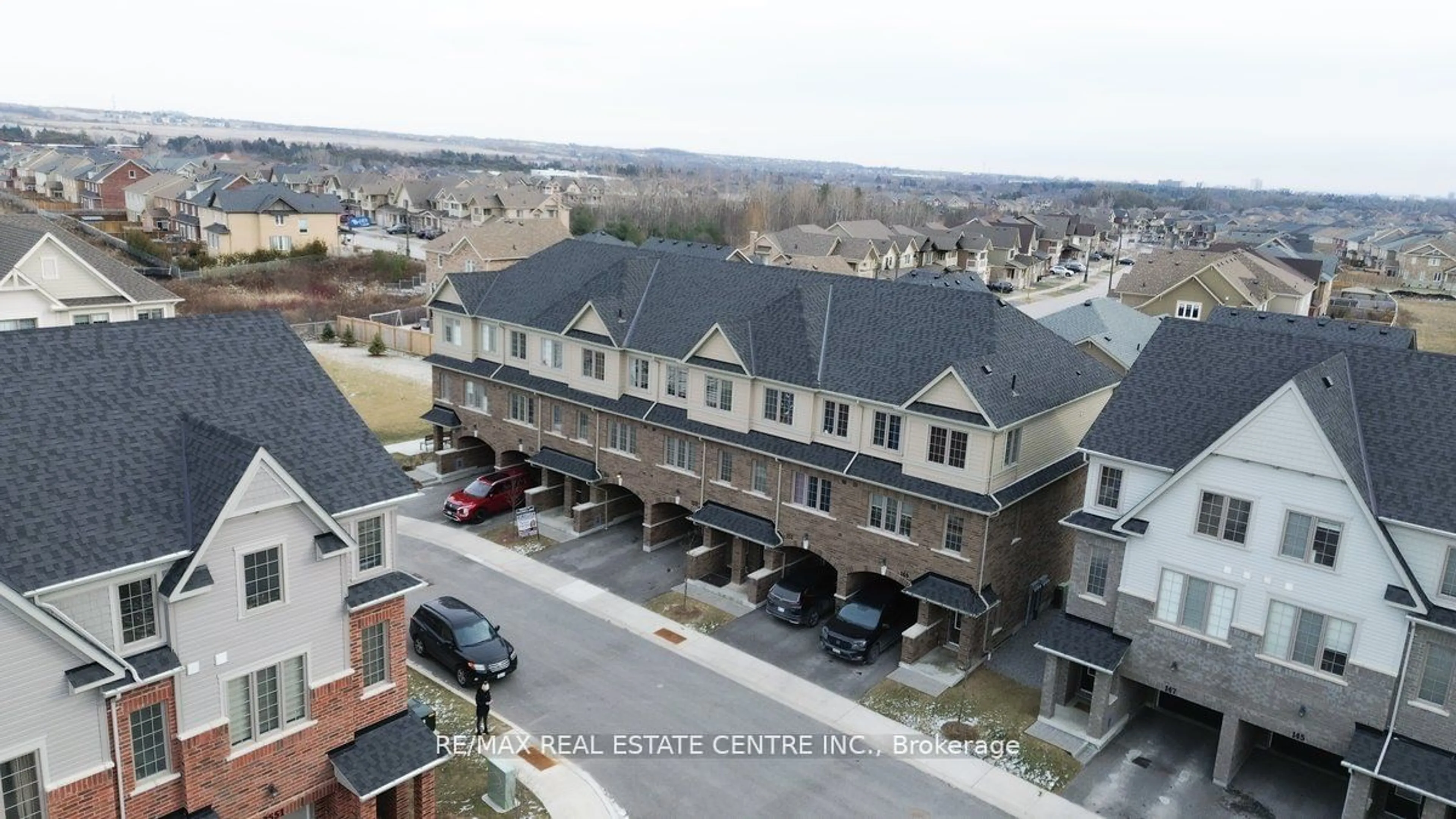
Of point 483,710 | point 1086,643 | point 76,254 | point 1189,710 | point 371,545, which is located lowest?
point 1189,710

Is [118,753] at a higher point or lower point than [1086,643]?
higher

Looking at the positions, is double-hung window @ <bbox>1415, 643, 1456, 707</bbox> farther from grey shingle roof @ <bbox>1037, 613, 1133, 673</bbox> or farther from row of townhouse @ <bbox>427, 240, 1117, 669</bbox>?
row of townhouse @ <bbox>427, 240, 1117, 669</bbox>

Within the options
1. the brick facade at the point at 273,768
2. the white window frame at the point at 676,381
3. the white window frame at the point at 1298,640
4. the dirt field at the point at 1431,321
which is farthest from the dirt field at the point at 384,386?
the dirt field at the point at 1431,321

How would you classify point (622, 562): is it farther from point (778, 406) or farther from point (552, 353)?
point (552, 353)

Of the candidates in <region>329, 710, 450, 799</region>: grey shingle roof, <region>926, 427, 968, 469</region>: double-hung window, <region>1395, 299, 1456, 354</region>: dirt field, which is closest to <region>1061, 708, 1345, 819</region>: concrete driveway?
<region>926, 427, 968, 469</region>: double-hung window

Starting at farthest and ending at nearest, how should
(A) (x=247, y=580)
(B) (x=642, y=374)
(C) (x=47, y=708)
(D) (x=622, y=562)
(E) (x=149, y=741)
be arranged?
1. (B) (x=642, y=374)
2. (D) (x=622, y=562)
3. (A) (x=247, y=580)
4. (E) (x=149, y=741)
5. (C) (x=47, y=708)

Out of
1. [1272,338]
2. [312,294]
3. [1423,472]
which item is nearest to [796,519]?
[1272,338]

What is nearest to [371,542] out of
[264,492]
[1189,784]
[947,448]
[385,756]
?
[264,492]

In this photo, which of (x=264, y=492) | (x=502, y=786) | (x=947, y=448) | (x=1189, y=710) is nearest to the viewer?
(x=264, y=492)
